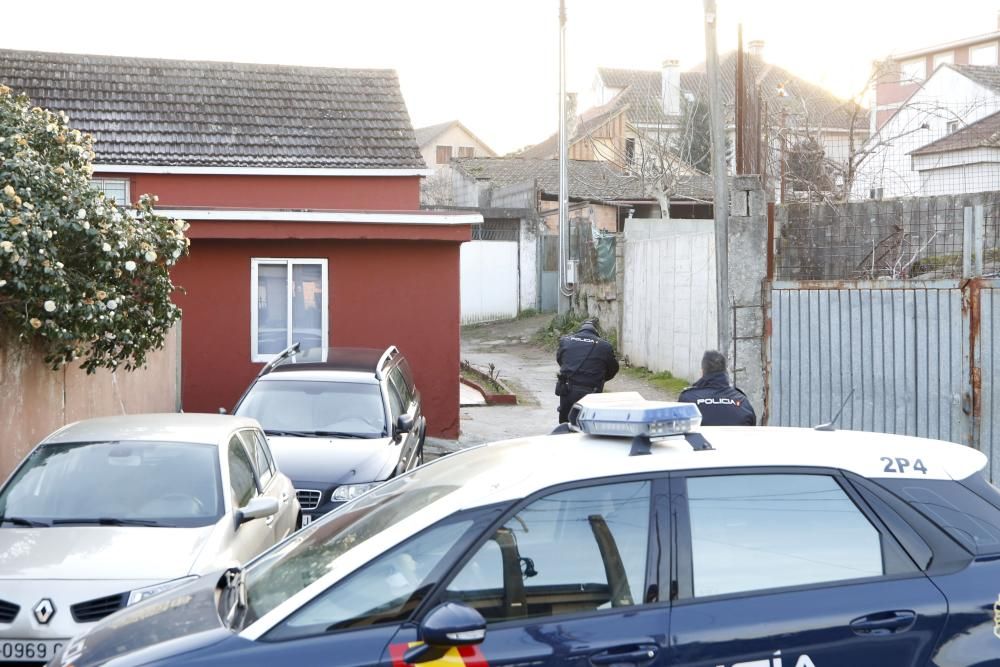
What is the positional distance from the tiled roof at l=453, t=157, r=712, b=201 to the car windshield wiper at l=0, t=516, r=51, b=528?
89.0 feet

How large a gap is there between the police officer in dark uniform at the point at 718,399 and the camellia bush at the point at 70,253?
16.0 feet

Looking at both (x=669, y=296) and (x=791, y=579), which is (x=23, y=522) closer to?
(x=791, y=579)

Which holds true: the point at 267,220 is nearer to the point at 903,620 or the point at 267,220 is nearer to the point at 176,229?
the point at 176,229

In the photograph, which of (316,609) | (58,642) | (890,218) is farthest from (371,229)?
(316,609)

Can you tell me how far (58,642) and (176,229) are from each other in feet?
19.0

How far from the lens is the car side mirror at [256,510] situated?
6.27 metres

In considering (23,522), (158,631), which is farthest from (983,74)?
(158,631)

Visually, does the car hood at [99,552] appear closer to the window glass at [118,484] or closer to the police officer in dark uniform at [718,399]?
the window glass at [118,484]

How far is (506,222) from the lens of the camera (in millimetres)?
31406

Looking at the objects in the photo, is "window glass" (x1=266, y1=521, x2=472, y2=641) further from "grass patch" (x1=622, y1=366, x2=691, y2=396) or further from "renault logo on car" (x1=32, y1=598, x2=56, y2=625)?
"grass patch" (x1=622, y1=366, x2=691, y2=396)

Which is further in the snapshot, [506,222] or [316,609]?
[506,222]

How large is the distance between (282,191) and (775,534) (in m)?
13.8

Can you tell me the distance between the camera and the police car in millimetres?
3539

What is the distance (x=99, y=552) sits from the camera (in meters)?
5.75
